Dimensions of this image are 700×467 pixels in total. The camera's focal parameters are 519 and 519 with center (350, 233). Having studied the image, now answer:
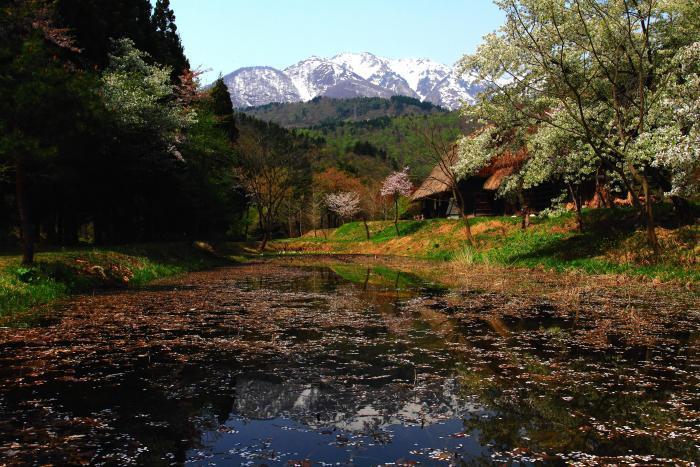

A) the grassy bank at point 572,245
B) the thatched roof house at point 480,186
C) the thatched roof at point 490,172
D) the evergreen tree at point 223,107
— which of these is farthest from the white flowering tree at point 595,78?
the evergreen tree at point 223,107

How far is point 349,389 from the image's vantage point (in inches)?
276

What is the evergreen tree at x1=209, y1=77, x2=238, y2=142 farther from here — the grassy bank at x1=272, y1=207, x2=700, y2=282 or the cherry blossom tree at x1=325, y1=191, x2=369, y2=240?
the grassy bank at x1=272, y1=207, x2=700, y2=282

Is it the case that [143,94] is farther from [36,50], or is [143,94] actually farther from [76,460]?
Answer: [76,460]

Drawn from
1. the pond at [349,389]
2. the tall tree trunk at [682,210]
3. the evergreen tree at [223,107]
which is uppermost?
the evergreen tree at [223,107]

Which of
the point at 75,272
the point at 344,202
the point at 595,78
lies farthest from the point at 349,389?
the point at 344,202

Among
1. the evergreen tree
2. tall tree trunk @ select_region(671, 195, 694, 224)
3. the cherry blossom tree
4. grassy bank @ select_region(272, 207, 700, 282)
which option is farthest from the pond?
the cherry blossom tree

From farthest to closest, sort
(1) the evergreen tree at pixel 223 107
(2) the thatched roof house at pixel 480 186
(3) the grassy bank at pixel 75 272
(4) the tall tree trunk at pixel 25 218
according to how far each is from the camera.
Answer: (1) the evergreen tree at pixel 223 107, (2) the thatched roof house at pixel 480 186, (4) the tall tree trunk at pixel 25 218, (3) the grassy bank at pixel 75 272

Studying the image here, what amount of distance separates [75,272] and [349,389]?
14941 mm

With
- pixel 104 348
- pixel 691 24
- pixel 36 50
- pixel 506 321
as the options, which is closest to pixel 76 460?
pixel 104 348

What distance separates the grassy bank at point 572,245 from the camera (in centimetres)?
2120

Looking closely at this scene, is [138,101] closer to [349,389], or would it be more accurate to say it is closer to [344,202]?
[349,389]

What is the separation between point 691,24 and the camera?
882 inches

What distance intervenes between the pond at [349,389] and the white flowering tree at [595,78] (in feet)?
35.1

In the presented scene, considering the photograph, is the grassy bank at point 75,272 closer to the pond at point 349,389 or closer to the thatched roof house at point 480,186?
the pond at point 349,389
